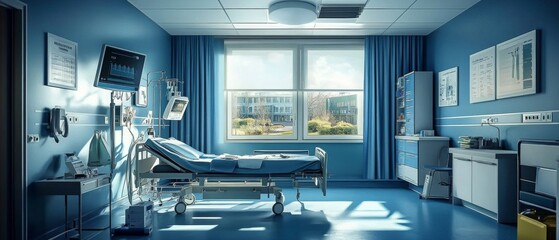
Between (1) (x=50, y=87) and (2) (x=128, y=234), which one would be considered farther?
(2) (x=128, y=234)

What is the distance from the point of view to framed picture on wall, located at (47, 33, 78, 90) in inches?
142

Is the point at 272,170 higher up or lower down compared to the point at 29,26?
lower down

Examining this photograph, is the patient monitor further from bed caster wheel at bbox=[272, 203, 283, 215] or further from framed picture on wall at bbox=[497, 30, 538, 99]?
framed picture on wall at bbox=[497, 30, 538, 99]

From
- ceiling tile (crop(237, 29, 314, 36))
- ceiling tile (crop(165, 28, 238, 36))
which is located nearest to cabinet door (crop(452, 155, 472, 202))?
ceiling tile (crop(237, 29, 314, 36))

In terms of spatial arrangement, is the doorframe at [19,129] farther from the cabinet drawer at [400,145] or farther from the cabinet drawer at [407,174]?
the cabinet drawer at [400,145]

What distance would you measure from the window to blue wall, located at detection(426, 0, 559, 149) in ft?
4.78

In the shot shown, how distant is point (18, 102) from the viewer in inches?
128

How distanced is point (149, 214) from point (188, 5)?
2785 millimetres

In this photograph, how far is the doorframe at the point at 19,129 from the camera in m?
3.25

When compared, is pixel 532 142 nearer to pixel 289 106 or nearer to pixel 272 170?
pixel 272 170

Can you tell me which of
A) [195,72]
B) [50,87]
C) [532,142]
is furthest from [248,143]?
[532,142]

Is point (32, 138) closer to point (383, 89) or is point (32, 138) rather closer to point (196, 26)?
point (196, 26)

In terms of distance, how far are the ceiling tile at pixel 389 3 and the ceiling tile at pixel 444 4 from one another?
4.3 inches

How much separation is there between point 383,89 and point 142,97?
4.03 metres
